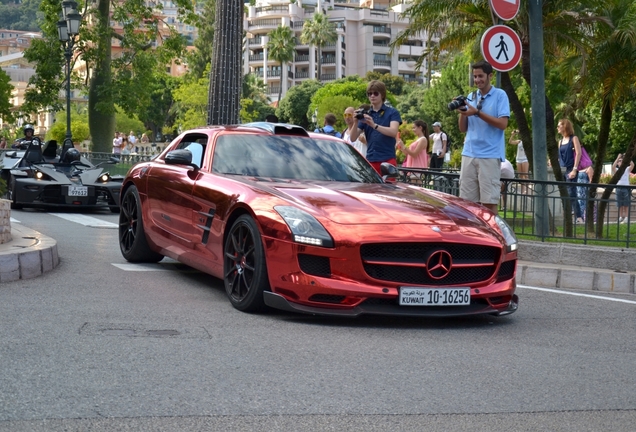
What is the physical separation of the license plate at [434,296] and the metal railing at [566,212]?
14.6ft

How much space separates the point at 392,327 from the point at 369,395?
210 centimetres

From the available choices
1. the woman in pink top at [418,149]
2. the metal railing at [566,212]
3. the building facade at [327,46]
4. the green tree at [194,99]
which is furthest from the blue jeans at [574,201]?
the building facade at [327,46]

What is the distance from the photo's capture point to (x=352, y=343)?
21.1 ft

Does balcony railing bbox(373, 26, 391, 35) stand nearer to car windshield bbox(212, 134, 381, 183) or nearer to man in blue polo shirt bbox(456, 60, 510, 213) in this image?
man in blue polo shirt bbox(456, 60, 510, 213)

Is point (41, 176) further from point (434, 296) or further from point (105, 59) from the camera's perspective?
point (105, 59)

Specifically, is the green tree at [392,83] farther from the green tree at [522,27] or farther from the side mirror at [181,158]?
the side mirror at [181,158]

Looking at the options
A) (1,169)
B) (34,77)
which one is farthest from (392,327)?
(34,77)

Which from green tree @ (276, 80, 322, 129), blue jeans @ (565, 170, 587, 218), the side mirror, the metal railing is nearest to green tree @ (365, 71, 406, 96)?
green tree @ (276, 80, 322, 129)

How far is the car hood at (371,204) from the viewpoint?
7223mm

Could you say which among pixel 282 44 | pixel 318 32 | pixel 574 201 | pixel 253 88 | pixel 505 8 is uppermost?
pixel 318 32

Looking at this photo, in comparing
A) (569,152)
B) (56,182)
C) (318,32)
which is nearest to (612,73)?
(569,152)

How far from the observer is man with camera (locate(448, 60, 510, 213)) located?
1087cm

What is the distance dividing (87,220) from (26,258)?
7565 mm

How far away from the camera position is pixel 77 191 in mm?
18016
